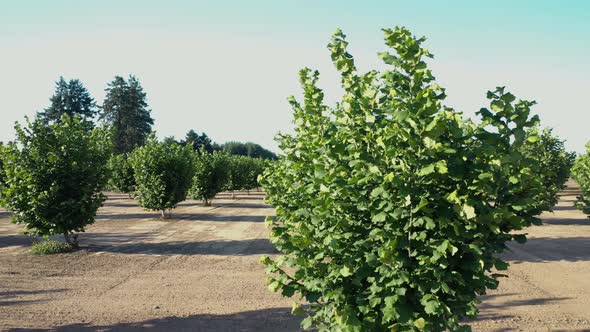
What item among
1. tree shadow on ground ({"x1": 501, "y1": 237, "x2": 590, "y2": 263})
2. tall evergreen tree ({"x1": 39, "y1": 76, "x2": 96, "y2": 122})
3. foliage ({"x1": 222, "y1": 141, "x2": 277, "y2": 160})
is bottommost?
tree shadow on ground ({"x1": 501, "y1": 237, "x2": 590, "y2": 263})

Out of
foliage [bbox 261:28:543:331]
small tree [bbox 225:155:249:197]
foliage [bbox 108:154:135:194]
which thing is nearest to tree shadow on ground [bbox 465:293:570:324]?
foliage [bbox 261:28:543:331]

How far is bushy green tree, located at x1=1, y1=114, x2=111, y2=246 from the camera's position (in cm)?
1456

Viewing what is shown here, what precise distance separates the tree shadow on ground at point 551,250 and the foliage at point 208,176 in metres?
22.5

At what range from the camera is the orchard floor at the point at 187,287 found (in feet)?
27.3

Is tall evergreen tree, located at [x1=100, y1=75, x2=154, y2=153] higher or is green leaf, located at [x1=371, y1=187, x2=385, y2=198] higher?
tall evergreen tree, located at [x1=100, y1=75, x2=154, y2=153]

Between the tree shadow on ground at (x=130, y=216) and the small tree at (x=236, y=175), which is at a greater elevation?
the small tree at (x=236, y=175)

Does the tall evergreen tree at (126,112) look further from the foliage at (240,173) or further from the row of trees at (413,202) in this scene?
the row of trees at (413,202)

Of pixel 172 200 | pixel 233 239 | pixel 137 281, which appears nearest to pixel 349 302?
pixel 137 281

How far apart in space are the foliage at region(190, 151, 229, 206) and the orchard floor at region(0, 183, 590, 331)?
14.4 metres

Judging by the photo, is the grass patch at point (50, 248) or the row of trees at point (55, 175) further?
the grass patch at point (50, 248)

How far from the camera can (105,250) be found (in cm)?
1616

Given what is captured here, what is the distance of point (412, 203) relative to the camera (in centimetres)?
389

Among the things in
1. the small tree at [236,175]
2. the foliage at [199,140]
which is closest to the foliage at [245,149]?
the foliage at [199,140]

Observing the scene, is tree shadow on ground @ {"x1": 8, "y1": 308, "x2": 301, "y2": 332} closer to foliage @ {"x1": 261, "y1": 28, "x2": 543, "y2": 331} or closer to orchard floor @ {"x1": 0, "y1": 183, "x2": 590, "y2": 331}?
orchard floor @ {"x1": 0, "y1": 183, "x2": 590, "y2": 331}
